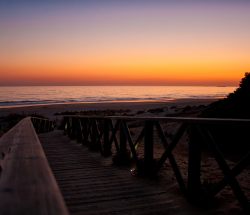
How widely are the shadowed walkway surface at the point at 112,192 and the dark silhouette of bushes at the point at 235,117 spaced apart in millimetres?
3858

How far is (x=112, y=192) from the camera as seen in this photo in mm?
4914

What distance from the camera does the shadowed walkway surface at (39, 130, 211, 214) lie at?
415 centimetres

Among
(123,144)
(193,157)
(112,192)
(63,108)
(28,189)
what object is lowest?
(63,108)

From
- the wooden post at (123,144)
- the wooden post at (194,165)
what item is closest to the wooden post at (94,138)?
the wooden post at (123,144)

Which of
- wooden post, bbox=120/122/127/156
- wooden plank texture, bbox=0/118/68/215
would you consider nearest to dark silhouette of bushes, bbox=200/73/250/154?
wooden post, bbox=120/122/127/156

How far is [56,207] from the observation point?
3.72 ft

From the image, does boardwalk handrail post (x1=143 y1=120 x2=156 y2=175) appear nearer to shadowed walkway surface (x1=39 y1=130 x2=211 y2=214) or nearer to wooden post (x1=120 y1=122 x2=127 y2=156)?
shadowed walkway surface (x1=39 y1=130 x2=211 y2=214)

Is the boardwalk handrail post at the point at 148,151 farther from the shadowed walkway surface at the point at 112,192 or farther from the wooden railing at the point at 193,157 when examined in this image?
the shadowed walkway surface at the point at 112,192

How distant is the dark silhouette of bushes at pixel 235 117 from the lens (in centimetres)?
903

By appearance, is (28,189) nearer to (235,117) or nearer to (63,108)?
(235,117)

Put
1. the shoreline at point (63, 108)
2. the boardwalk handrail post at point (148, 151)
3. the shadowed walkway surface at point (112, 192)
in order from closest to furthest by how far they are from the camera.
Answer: the shadowed walkway surface at point (112, 192)
the boardwalk handrail post at point (148, 151)
the shoreline at point (63, 108)

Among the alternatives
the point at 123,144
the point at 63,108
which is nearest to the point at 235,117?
the point at 123,144

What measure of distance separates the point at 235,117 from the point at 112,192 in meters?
5.84

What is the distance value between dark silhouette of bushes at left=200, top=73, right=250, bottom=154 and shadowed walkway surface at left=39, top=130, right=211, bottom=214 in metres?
3.86
